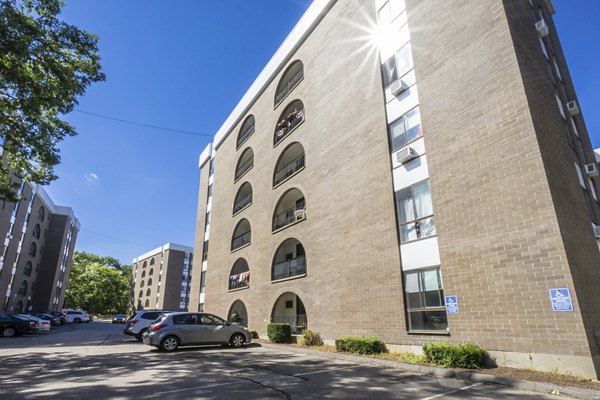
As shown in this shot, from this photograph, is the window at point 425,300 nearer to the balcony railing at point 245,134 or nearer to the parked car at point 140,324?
the parked car at point 140,324

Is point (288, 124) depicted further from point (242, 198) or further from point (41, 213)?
point (41, 213)

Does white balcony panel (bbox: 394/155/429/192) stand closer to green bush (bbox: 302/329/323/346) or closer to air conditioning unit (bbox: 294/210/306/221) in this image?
air conditioning unit (bbox: 294/210/306/221)

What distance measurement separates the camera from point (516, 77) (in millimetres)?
10242

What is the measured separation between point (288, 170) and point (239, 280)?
8.91 metres

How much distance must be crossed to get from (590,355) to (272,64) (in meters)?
23.9

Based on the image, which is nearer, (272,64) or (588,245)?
(588,245)

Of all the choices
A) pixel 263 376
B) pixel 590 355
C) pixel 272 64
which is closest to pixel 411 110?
pixel 590 355

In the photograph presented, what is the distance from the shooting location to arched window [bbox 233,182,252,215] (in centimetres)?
2717

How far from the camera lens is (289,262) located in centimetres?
1947

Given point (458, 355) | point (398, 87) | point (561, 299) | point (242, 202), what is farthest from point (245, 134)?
point (561, 299)

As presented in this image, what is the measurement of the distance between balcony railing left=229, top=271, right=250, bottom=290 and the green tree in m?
13.1

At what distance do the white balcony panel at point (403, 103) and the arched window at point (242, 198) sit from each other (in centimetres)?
1467

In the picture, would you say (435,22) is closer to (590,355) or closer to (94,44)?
(590,355)

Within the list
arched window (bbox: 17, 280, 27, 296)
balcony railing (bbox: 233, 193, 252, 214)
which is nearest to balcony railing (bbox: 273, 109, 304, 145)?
balcony railing (bbox: 233, 193, 252, 214)
